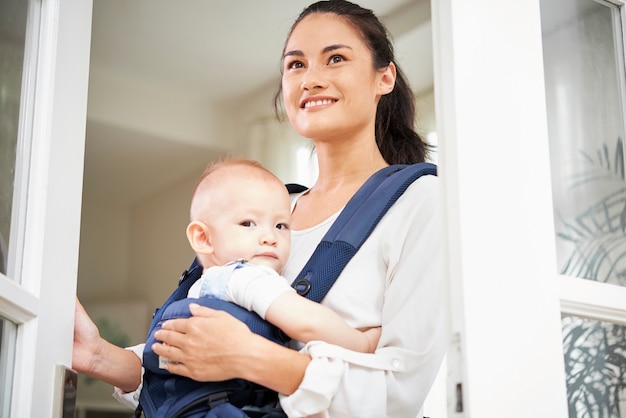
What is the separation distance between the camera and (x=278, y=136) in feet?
12.9

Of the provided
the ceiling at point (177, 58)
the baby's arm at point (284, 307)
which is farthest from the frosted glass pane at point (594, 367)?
the ceiling at point (177, 58)

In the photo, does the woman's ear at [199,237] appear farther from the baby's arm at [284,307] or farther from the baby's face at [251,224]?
the baby's arm at [284,307]

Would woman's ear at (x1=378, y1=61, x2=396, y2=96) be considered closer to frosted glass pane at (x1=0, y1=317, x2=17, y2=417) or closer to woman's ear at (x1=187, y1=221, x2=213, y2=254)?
woman's ear at (x1=187, y1=221, x2=213, y2=254)

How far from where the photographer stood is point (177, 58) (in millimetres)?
3641

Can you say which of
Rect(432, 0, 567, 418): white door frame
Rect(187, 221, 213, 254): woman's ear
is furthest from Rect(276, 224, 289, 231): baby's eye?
Rect(432, 0, 567, 418): white door frame

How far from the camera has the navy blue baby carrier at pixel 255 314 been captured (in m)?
1.27

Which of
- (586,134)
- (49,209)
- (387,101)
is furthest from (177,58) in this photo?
(586,134)

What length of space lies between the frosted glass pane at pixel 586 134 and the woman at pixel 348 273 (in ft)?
0.71

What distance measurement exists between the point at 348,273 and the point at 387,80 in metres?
0.56

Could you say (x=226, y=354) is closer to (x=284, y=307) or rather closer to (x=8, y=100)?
(x=284, y=307)

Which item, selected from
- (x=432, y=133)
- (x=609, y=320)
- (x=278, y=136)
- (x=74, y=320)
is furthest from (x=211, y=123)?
(x=609, y=320)

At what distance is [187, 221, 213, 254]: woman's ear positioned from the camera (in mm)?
1465

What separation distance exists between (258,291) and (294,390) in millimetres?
171

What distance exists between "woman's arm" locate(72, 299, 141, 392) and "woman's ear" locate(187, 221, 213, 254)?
0.72 feet
